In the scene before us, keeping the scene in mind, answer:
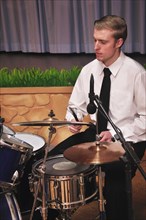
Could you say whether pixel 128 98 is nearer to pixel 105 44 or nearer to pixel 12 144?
pixel 105 44

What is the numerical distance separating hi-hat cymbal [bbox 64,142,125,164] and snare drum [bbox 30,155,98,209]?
0.40ft

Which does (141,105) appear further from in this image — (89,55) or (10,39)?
(10,39)

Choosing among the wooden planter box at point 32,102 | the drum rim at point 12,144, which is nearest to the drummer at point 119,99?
the drum rim at point 12,144

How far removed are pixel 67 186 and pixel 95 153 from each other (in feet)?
0.77

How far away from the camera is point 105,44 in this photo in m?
1.98

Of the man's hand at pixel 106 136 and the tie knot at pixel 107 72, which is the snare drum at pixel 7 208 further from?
the tie knot at pixel 107 72

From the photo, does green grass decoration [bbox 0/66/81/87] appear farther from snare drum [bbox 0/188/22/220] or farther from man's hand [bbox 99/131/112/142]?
snare drum [bbox 0/188/22/220]

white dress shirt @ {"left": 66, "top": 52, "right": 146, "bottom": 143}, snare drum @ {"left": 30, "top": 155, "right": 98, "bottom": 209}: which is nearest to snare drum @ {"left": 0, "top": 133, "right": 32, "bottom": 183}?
snare drum @ {"left": 30, "top": 155, "right": 98, "bottom": 209}

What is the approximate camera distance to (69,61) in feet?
11.8

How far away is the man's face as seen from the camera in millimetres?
1966

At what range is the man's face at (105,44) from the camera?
197 cm

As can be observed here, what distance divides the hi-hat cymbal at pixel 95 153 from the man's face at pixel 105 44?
60cm

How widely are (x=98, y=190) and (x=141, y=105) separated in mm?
555

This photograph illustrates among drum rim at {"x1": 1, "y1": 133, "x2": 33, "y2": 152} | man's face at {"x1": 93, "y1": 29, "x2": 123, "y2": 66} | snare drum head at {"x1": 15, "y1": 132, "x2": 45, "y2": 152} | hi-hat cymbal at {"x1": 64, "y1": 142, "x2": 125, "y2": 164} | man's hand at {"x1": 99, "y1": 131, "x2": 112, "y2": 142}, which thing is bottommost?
snare drum head at {"x1": 15, "y1": 132, "x2": 45, "y2": 152}
